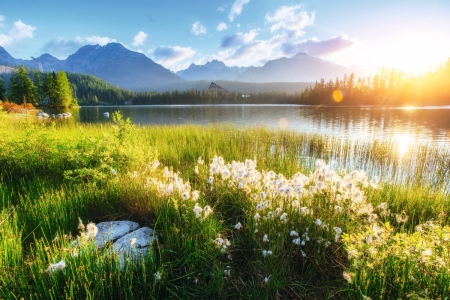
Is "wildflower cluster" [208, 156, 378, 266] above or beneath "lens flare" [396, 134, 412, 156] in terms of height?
above

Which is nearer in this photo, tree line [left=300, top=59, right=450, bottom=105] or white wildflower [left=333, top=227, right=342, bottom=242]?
white wildflower [left=333, top=227, right=342, bottom=242]

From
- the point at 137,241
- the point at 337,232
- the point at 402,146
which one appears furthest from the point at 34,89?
the point at 337,232

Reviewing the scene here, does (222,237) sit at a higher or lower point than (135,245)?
lower

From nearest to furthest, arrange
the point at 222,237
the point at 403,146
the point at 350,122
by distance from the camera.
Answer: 1. the point at 222,237
2. the point at 403,146
3. the point at 350,122

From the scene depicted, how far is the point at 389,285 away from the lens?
103 inches

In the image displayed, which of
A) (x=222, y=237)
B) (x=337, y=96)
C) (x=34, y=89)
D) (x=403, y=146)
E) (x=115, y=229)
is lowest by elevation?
(x=403, y=146)

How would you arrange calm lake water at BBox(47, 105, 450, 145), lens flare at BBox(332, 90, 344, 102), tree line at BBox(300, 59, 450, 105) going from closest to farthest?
calm lake water at BBox(47, 105, 450, 145) < tree line at BBox(300, 59, 450, 105) < lens flare at BBox(332, 90, 344, 102)

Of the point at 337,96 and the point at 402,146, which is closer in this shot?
the point at 402,146

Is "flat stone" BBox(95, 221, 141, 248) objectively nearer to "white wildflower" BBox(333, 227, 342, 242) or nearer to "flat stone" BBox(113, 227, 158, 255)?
"flat stone" BBox(113, 227, 158, 255)

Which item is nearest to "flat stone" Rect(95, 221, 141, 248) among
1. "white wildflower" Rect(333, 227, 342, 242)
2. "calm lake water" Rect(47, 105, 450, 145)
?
"white wildflower" Rect(333, 227, 342, 242)

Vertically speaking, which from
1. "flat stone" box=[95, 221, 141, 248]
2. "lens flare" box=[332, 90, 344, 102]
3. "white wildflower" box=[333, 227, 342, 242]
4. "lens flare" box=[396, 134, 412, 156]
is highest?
"lens flare" box=[332, 90, 344, 102]

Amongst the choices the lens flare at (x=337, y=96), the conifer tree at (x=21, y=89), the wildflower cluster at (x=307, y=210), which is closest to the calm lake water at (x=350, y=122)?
the wildflower cluster at (x=307, y=210)

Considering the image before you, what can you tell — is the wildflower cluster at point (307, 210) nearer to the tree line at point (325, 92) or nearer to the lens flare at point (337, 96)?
the tree line at point (325, 92)

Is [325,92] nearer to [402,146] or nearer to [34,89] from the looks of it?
[402,146]
